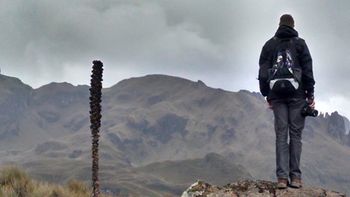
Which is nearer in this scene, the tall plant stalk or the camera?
the camera

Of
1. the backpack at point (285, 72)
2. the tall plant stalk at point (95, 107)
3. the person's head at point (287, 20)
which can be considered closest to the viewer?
the backpack at point (285, 72)

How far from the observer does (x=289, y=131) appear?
959cm

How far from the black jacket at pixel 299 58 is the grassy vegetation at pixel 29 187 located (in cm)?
589

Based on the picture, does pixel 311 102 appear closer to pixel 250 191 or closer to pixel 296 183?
pixel 296 183

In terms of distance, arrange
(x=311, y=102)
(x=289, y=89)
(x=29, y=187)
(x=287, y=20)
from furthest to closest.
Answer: (x=29, y=187) → (x=287, y=20) → (x=311, y=102) → (x=289, y=89)

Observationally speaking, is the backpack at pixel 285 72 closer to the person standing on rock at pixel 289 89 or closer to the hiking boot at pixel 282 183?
the person standing on rock at pixel 289 89

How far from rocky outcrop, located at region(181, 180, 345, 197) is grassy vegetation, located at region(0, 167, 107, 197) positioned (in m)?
4.98

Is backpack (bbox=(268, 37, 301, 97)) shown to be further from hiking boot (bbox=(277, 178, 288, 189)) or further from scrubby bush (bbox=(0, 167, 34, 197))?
scrubby bush (bbox=(0, 167, 34, 197))

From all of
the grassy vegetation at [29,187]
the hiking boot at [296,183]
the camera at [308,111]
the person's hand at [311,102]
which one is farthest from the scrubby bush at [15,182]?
the person's hand at [311,102]

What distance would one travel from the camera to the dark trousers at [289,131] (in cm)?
936

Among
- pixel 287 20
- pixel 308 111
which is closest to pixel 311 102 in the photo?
pixel 308 111

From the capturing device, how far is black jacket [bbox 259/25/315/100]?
31.1 feet

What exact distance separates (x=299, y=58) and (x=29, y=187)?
7.51 meters

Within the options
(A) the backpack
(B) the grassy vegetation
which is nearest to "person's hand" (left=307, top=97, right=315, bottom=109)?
(A) the backpack
